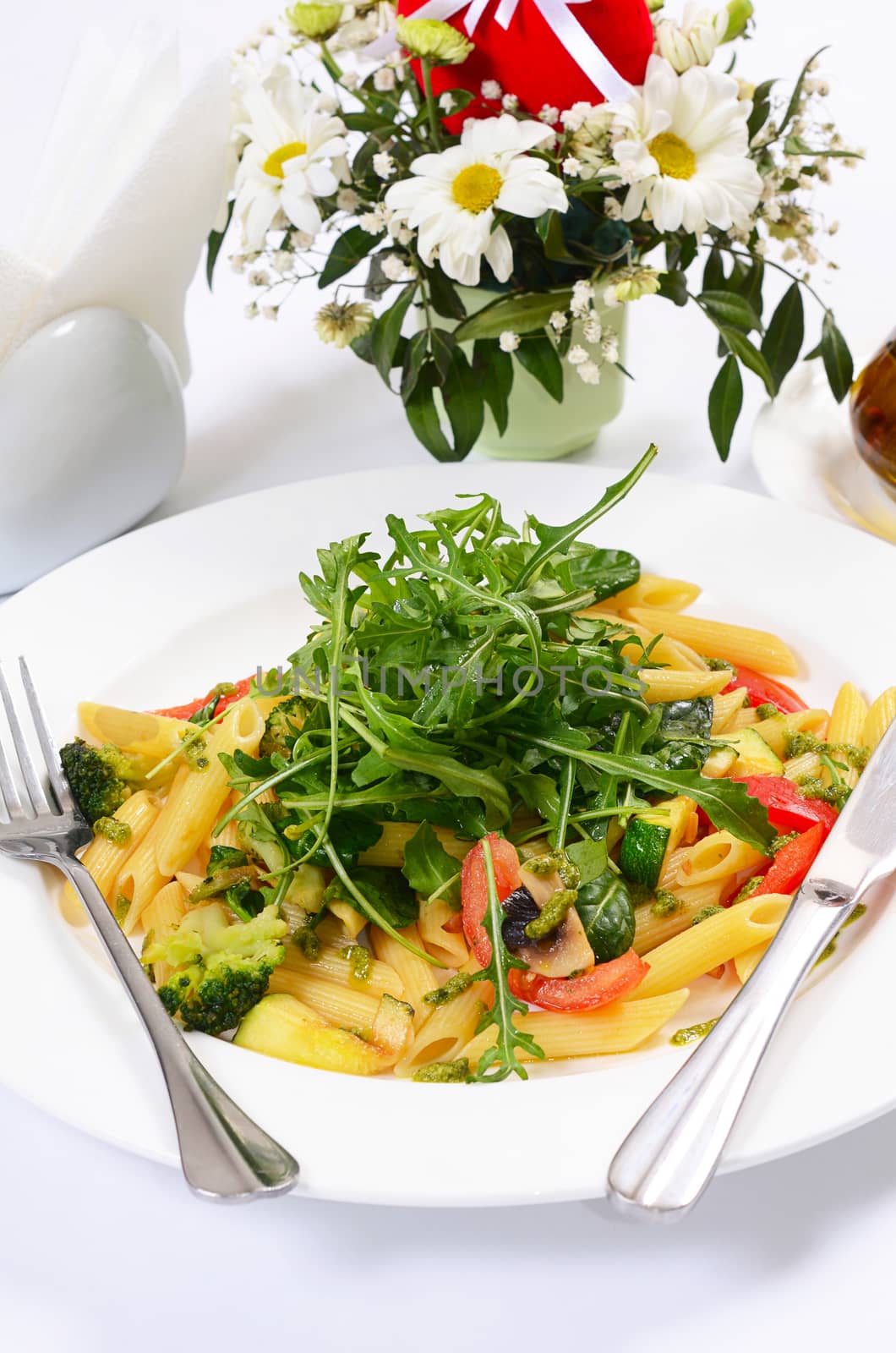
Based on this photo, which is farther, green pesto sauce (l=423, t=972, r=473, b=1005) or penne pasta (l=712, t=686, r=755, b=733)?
penne pasta (l=712, t=686, r=755, b=733)

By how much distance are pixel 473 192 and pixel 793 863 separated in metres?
1.31

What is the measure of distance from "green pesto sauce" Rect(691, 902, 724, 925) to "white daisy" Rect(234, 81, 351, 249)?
4.96ft

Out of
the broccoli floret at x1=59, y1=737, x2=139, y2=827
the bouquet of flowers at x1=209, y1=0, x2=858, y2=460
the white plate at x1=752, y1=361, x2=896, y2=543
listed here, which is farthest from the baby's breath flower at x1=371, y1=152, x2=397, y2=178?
the broccoli floret at x1=59, y1=737, x2=139, y2=827

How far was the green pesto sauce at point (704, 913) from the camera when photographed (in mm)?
1845

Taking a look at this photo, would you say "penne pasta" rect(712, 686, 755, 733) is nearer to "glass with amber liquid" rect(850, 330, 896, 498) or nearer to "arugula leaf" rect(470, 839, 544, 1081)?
"arugula leaf" rect(470, 839, 544, 1081)

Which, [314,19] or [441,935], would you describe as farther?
[314,19]

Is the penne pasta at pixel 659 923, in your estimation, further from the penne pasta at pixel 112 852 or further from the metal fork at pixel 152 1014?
the penne pasta at pixel 112 852

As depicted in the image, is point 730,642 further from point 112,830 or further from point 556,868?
point 112,830

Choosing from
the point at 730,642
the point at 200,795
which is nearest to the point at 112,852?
the point at 200,795

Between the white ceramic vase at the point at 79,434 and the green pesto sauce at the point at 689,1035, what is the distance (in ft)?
5.71

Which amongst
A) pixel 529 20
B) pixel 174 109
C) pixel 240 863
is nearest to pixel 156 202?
pixel 174 109

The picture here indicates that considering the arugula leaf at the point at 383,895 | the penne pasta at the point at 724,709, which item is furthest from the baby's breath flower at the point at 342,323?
the arugula leaf at the point at 383,895

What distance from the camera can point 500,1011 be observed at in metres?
1.62

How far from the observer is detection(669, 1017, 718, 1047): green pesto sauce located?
1644 mm
